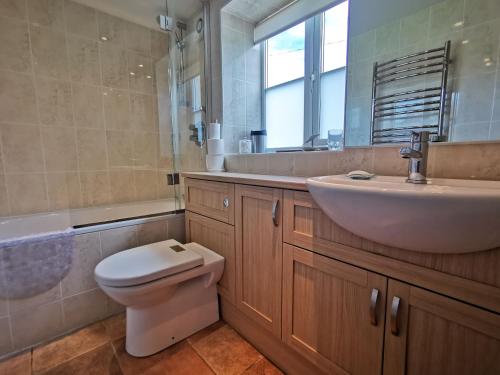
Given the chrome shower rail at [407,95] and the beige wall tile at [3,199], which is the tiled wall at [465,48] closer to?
the chrome shower rail at [407,95]

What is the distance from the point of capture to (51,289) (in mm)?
1345

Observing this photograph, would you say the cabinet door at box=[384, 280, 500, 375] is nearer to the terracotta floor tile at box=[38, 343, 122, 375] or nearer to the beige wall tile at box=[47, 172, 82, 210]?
the terracotta floor tile at box=[38, 343, 122, 375]

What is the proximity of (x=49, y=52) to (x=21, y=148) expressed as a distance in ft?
2.52

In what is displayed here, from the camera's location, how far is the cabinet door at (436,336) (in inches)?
22.5

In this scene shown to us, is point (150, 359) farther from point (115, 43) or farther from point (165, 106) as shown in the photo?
point (115, 43)

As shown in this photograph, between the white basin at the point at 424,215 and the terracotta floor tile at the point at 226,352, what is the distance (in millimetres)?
934

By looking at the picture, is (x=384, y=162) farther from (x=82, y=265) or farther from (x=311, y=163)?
(x=82, y=265)

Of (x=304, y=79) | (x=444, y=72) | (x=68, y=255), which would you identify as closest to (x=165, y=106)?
(x=304, y=79)

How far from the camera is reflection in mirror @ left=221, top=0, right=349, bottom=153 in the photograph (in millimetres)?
1570

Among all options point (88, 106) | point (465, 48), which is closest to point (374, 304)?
point (465, 48)

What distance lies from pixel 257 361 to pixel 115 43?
2632 millimetres

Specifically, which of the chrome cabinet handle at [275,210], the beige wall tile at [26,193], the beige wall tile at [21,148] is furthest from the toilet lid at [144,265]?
the beige wall tile at [21,148]

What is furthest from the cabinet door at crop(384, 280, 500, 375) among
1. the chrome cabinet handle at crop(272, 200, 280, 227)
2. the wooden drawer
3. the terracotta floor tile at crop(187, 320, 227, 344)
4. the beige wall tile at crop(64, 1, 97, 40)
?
the beige wall tile at crop(64, 1, 97, 40)

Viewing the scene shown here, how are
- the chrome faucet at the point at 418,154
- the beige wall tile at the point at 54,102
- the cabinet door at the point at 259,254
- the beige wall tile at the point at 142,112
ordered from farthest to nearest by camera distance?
1. the beige wall tile at the point at 142,112
2. the beige wall tile at the point at 54,102
3. the cabinet door at the point at 259,254
4. the chrome faucet at the point at 418,154
